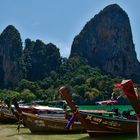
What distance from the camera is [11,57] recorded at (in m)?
120

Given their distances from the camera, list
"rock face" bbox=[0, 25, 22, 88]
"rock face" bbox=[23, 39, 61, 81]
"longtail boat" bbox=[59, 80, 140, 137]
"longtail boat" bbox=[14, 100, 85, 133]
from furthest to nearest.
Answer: "rock face" bbox=[23, 39, 61, 81], "rock face" bbox=[0, 25, 22, 88], "longtail boat" bbox=[14, 100, 85, 133], "longtail boat" bbox=[59, 80, 140, 137]

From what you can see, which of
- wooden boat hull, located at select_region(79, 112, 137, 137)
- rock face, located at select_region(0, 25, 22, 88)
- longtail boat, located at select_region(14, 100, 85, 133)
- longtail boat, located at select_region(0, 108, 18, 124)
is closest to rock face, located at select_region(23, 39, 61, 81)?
rock face, located at select_region(0, 25, 22, 88)

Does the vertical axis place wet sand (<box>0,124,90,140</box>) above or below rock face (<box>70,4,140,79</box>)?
below

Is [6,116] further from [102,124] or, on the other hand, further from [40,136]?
[102,124]

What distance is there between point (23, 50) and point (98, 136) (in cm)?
10771

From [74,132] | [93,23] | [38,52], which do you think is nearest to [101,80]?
[38,52]

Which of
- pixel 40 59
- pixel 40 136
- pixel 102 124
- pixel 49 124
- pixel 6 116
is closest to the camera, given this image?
pixel 102 124

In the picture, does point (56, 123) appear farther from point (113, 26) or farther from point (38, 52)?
point (113, 26)

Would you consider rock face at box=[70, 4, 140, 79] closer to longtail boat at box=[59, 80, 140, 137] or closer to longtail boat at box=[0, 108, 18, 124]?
longtail boat at box=[0, 108, 18, 124]

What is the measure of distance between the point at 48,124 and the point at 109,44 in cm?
11136

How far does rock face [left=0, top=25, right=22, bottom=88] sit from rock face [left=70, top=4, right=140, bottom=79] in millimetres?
21608

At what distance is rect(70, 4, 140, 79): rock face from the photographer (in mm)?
125625

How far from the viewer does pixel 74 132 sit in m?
20.2

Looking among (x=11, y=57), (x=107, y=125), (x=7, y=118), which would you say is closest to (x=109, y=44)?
(x=11, y=57)
